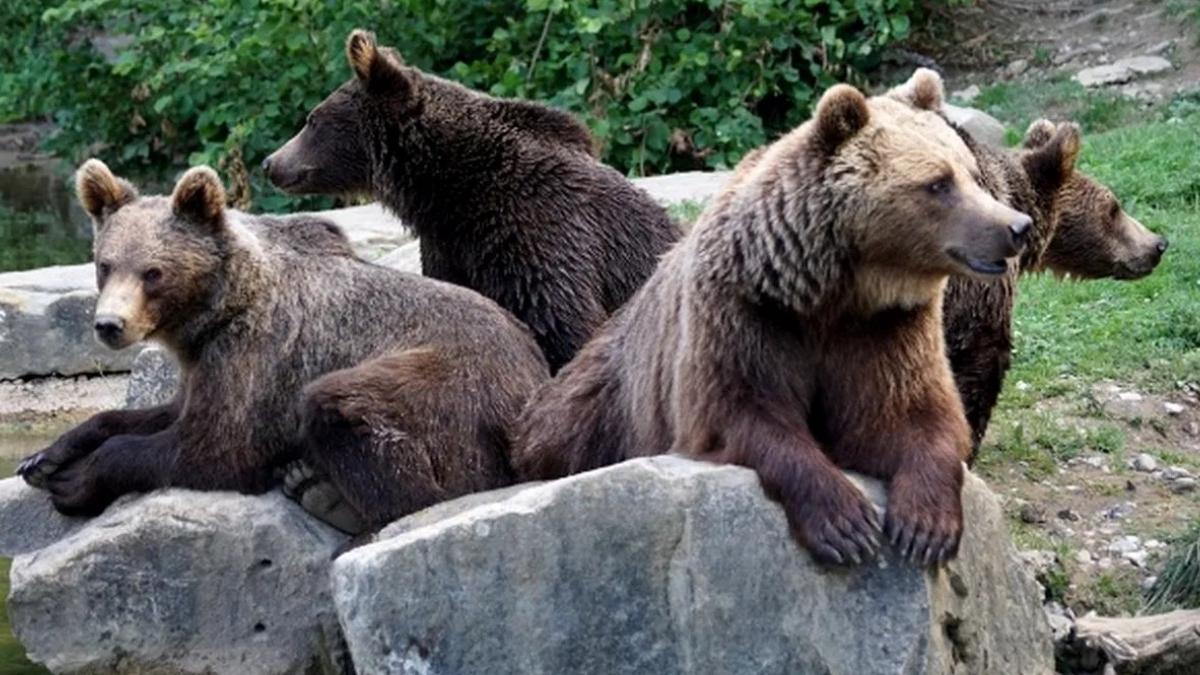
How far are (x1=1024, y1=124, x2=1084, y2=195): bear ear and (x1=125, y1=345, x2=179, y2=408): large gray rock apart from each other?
396 centimetres

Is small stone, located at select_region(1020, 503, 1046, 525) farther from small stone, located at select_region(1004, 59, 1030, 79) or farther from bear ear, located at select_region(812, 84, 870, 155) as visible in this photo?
small stone, located at select_region(1004, 59, 1030, 79)

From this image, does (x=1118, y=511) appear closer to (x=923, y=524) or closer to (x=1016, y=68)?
(x=923, y=524)

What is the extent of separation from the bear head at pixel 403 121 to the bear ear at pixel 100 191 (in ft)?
5.80

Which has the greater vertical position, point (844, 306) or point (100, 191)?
point (844, 306)

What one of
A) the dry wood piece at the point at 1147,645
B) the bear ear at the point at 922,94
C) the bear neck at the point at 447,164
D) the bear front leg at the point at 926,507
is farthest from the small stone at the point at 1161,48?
the bear front leg at the point at 926,507

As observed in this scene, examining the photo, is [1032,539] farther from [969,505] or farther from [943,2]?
[943,2]

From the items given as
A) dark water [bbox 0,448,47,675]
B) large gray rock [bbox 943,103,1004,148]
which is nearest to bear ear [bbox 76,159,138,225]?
dark water [bbox 0,448,47,675]

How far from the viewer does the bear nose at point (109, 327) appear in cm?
792

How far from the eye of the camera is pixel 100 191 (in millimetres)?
8406

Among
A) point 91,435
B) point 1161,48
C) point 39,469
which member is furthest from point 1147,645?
point 1161,48

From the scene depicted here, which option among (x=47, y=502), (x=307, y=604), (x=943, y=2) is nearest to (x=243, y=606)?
(x=307, y=604)

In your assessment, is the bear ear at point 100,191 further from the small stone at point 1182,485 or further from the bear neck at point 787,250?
the small stone at point 1182,485

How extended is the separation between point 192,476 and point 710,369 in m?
2.34

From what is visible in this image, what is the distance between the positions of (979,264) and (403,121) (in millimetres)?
4174
